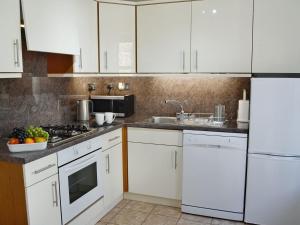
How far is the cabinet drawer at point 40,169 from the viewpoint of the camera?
6.13ft

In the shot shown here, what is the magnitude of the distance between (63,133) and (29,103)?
507 mm

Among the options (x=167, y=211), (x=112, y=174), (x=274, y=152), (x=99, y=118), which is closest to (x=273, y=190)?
(x=274, y=152)

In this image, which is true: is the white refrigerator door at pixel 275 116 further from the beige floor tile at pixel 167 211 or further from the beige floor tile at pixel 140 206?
the beige floor tile at pixel 140 206

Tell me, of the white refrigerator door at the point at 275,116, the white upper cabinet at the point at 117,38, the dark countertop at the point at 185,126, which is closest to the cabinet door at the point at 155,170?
the dark countertop at the point at 185,126

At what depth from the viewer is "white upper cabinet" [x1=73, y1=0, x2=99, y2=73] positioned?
2.78 m

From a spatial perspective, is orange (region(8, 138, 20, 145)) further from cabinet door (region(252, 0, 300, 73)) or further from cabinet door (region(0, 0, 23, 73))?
cabinet door (region(252, 0, 300, 73))

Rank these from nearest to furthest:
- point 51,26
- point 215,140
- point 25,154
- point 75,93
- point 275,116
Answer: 1. point 25,154
2. point 51,26
3. point 275,116
4. point 215,140
5. point 75,93

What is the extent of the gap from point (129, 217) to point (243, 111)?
1631 millimetres

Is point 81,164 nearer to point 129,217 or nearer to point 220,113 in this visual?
point 129,217

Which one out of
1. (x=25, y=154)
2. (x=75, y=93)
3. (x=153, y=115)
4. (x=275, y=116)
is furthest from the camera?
(x=153, y=115)

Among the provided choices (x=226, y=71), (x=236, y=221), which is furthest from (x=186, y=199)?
(x=226, y=71)

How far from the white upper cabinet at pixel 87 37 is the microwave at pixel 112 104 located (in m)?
0.38

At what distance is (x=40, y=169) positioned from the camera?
1967mm

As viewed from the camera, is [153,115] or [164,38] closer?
[164,38]
